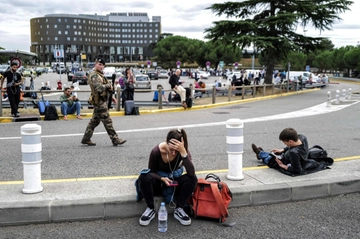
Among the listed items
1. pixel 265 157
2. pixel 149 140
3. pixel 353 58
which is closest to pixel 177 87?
pixel 149 140

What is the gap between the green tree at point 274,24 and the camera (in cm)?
2517

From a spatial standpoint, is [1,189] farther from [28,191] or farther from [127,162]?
[127,162]

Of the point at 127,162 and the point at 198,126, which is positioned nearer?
the point at 127,162

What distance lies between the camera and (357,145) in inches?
342

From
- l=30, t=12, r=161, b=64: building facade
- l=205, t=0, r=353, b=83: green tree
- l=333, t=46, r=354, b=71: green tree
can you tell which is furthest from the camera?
l=30, t=12, r=161, b=64: building facade

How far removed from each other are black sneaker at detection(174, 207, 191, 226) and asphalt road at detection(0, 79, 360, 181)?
1885mm

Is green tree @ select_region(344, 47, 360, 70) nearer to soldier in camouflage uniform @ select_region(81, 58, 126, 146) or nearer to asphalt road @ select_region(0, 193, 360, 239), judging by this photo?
soldier in camouflage uniform @ select_region(81, 58, 126, 146)

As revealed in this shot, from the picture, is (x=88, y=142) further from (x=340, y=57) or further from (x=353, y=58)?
(x=340, y=57)

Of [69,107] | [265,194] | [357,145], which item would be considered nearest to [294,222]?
[265,194]

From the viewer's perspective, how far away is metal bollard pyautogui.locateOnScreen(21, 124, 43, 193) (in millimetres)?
4742

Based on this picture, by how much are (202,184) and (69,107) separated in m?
10.3

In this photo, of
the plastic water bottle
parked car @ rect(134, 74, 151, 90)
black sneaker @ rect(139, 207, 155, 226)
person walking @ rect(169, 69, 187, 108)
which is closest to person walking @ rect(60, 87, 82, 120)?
person walking @ rect(169, 69, 187, 108)

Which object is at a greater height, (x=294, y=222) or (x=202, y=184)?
(x=202, y=184)

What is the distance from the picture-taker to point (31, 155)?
4805mm
